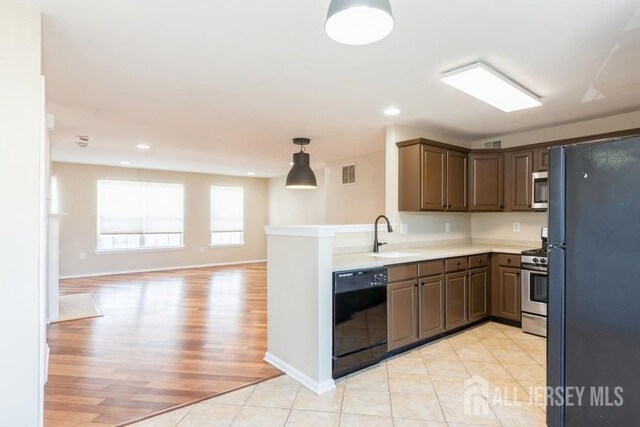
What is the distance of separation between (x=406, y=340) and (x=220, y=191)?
6.97 m

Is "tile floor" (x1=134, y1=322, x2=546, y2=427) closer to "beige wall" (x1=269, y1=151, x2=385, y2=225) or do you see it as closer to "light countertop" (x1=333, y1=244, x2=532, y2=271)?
"light countertop" (x1=333, y1=244, x2=532, y2=271)

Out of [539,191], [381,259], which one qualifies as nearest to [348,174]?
[539,191]

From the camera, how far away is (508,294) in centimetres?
400

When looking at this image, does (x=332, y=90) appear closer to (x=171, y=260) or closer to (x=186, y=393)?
(x=186, y=393)

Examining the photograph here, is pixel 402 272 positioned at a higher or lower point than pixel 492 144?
lower

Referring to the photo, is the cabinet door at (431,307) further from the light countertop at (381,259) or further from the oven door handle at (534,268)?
the oven door handle at (534,268)

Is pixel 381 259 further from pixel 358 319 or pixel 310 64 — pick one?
pixel 310 64

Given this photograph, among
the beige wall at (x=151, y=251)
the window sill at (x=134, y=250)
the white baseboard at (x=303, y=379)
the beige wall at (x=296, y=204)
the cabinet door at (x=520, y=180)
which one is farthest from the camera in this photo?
the beige wall at (x=296, y=204)

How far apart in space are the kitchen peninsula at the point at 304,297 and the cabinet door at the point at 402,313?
233mm

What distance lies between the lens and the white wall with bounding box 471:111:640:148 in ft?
11.8

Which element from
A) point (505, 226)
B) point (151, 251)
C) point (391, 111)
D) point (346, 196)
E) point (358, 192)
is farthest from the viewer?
point (151, 251)

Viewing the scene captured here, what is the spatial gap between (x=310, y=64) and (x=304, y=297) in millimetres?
1752

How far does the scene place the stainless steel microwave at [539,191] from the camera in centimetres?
407

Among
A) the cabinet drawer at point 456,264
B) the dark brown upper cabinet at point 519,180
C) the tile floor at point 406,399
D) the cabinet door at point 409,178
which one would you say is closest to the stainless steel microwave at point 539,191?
the dark brown upper cabinet at point 519,180
